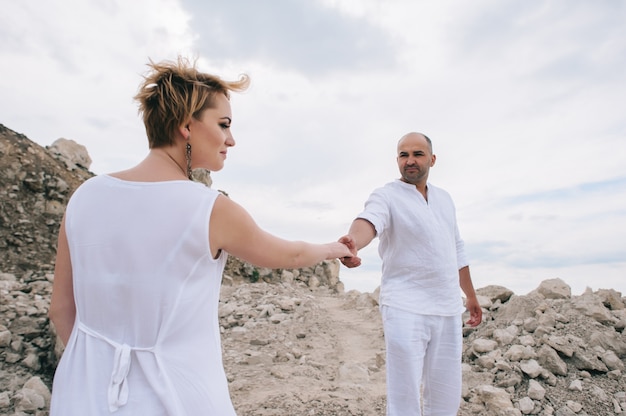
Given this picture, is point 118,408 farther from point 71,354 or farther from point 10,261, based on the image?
point 10,261

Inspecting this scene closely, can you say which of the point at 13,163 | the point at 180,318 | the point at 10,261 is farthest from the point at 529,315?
the point at 13,163

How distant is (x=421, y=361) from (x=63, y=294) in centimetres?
240

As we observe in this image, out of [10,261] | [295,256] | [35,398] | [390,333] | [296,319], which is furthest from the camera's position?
[10,261]

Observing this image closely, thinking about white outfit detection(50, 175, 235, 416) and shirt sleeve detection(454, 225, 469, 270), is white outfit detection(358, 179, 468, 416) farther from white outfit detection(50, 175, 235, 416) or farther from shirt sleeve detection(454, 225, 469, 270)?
white outfit detection(50, 175, 235, 416)

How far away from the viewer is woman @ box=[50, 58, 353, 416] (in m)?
1.63

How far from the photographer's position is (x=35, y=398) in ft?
17.5

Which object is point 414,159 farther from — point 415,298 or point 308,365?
point 308,365

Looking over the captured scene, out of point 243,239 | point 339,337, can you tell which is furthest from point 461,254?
point 339,337

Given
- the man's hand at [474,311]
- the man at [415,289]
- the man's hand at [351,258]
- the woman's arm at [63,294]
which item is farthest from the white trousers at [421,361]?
the woman's arm at [63,294]

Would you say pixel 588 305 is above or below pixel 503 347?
above

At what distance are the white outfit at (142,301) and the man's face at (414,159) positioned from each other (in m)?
2.44

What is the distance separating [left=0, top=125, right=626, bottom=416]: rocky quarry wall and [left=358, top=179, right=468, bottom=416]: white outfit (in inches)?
80.9

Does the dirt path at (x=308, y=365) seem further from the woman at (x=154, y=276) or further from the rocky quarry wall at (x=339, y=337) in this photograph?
the woman at (x=154, y=276)

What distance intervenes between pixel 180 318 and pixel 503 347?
21.1 feet
